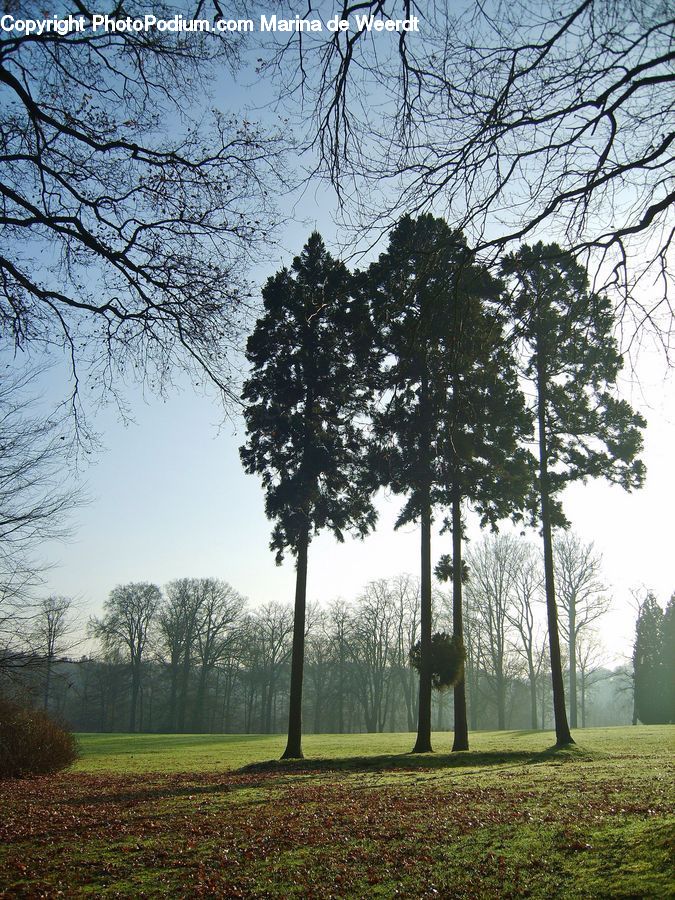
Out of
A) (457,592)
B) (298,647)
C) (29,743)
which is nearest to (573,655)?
(457,592)

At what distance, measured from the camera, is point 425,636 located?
66.6ft

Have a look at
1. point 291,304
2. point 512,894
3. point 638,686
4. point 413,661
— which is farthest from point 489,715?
point 512,894

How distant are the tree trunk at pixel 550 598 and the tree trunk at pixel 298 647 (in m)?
8.08

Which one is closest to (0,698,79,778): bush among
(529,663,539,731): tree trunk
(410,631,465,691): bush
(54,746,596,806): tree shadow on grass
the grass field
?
(54,746,596,806): tree shadow on grass

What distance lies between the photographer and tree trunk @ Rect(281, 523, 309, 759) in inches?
785

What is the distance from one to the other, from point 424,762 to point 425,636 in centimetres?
400

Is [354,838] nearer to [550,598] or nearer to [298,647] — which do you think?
[298,647]

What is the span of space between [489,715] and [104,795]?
65221 millimetres

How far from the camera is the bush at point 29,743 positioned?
17.8 meters

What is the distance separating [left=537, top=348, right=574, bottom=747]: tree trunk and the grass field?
730 centimetres

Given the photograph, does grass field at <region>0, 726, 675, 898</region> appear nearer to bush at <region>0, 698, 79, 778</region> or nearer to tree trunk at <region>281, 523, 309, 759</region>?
bush at <region>0, 698, 79, 778</region>

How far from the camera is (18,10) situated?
5297 millimetres

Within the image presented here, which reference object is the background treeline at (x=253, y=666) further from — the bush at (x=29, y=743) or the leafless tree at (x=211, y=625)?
the bush at (x=29, y=743)

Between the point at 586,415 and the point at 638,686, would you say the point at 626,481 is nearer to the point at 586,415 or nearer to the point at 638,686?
the point at 586,415
